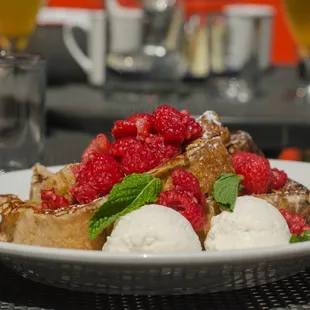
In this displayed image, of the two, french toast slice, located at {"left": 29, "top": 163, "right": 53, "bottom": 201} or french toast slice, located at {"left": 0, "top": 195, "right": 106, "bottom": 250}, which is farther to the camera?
french toast slice, located at {"left": 29, "top": 163, "right": 53, "bottom": 201}

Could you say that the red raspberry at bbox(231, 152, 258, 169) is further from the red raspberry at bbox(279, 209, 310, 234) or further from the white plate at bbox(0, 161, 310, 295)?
the white plate at bbox(0, 161, 310, 295)

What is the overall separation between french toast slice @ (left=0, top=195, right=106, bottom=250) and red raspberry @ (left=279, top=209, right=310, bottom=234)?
23cm

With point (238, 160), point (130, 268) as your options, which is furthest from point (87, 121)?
point (130, 268)

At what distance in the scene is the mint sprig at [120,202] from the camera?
39.7 inches

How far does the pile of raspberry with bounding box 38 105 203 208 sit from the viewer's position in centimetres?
110

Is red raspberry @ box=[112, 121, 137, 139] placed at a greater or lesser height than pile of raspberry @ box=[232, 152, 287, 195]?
greater

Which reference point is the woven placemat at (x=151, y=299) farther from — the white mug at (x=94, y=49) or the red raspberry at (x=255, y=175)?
the white mug at (x=94, y=49)

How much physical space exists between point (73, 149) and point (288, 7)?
38.5 inches

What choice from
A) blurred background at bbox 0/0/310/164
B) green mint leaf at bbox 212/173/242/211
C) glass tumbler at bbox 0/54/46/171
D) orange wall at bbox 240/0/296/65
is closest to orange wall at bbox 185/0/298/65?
orange wall at bbox 240/0/296/65

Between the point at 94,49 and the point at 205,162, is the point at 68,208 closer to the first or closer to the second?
the point at 205,162

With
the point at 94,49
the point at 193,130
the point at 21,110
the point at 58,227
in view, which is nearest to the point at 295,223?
the point at 193,130

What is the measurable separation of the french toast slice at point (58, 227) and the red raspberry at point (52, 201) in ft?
0.10

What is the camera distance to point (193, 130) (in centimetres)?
117

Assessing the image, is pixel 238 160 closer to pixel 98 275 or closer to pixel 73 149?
pixel 98 275
